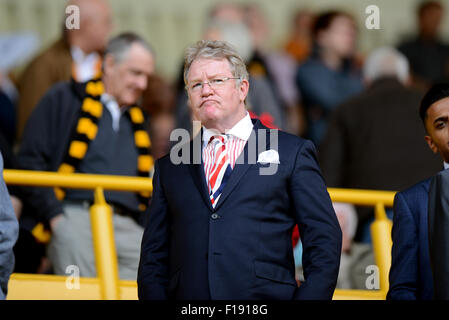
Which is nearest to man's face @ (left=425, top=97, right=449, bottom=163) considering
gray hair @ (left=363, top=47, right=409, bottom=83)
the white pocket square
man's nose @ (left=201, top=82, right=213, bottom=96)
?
the white pocket square

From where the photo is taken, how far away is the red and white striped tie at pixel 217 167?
4.55 m

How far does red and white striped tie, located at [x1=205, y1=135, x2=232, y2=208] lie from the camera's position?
4547 millimetres

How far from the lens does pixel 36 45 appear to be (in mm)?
12211

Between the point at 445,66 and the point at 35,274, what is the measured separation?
6.35 m

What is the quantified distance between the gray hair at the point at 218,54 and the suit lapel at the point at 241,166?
10.8 inches

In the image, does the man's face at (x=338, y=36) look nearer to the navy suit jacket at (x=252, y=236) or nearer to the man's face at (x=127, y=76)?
the man's face at (x=127, y=76)

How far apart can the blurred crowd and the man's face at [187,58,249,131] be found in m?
1.73

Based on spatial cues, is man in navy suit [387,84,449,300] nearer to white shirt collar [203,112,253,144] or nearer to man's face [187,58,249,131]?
white shirt collar [203,112,253,144]

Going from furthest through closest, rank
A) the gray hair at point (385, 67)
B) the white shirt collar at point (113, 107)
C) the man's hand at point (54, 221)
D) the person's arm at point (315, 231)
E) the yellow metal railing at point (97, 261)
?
the gray hair at point (385, 67)
the white shirt collar at point (113, 107)
the man's hand at point (54, 221)
the yellow metal railing at point (97, 261)
the person's arm at point (315, 231)

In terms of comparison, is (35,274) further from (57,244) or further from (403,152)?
(403,152)

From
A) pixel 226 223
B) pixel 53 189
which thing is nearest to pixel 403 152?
pixel 53 189

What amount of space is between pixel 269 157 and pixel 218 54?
50cm

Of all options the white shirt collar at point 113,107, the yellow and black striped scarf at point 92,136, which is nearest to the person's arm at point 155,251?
the yellow and black striped scarf at point 92,136

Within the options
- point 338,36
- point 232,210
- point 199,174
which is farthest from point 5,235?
point 338,36
